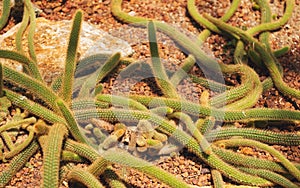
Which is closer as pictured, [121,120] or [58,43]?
[121,120]

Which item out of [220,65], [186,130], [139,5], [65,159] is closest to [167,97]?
[186,130]

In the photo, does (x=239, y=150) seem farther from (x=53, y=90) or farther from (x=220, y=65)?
(x=53, y=90)

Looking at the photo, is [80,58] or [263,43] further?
[263,43]

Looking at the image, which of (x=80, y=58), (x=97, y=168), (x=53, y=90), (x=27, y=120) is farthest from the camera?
(x=80, y=58)

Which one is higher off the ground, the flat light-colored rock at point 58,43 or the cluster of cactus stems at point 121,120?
the flat light-colored rock at point 58,43

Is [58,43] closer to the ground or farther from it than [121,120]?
farther from it
